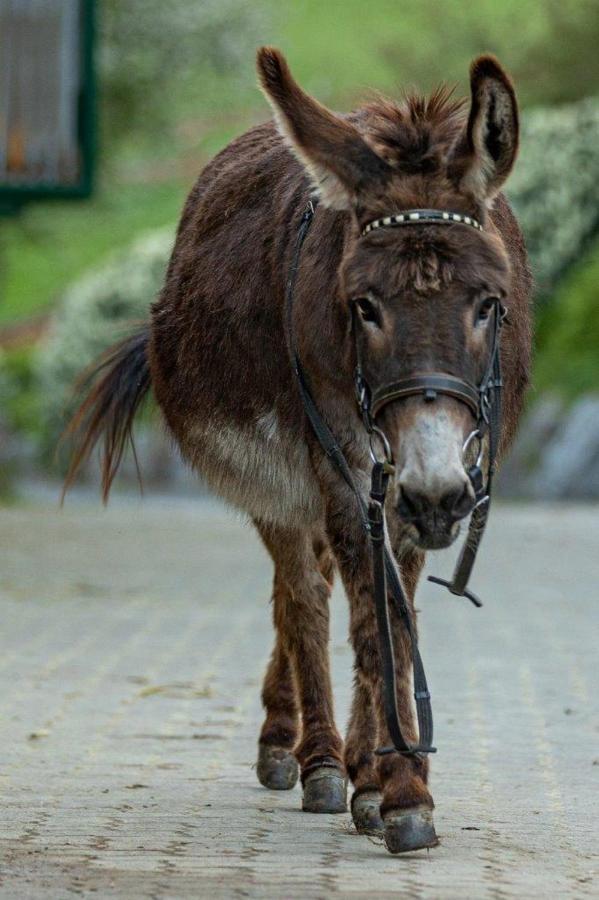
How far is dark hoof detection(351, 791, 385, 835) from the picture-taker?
5.12m

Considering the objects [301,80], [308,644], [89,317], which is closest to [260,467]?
[308,644]

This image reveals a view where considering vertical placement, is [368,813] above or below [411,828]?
below

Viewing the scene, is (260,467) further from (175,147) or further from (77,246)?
(77,246)

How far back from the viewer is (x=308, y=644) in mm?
5852

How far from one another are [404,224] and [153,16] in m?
22.2

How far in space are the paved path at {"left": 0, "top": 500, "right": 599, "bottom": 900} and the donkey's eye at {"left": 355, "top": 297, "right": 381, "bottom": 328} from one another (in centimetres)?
131

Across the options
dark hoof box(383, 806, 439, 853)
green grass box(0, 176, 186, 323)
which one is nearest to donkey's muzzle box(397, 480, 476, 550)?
dark hoof box(383, 806, 439, 853)

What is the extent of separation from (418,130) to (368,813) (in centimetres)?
182

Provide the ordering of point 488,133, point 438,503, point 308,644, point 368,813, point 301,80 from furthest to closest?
point 301,80 → point 308,644 → point 368,813 → point 488,133 → point 438,503

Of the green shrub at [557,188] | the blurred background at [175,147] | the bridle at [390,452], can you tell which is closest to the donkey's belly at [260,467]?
the bridle at [390,452]

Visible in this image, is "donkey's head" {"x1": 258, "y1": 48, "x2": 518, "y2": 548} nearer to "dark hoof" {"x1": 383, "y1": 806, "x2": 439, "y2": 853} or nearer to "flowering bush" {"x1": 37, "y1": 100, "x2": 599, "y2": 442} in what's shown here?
"dark hoof" {"x1": 383, "y1": 806, "x2": 439, "y2": 853}

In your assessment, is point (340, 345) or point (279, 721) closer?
point (340, 345)

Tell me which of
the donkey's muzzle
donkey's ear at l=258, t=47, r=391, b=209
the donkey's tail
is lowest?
the donkey's tail

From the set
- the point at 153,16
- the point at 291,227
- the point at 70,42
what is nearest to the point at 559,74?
the point at 153,16
